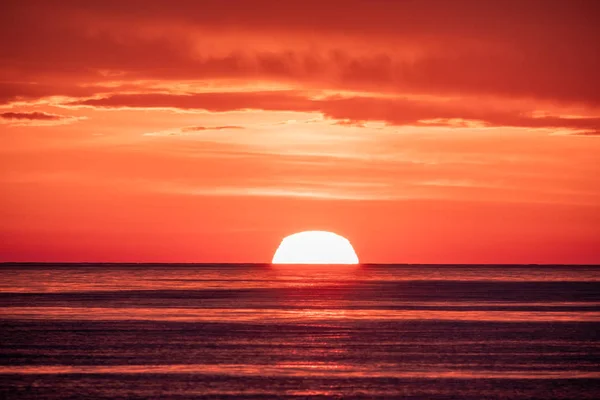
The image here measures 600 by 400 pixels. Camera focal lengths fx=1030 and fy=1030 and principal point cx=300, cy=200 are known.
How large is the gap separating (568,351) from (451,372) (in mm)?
9863

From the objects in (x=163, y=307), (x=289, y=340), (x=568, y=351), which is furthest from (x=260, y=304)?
(x=568, y=351)

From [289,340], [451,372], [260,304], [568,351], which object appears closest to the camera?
[451,372]

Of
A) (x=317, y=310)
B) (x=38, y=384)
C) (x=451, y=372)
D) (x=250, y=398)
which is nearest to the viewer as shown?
(x=250, y=398)

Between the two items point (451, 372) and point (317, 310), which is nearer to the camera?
point (451, 372)

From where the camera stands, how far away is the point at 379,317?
69.1 metres

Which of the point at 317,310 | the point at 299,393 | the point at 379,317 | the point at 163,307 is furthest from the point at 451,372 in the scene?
the point at 163,307

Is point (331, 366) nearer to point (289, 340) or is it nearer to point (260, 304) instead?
point (289, 340)

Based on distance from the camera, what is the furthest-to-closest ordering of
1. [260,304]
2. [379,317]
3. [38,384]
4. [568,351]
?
[260,304] < [379,317] < [568,351] < [38,384]

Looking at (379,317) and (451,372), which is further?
(379,317)

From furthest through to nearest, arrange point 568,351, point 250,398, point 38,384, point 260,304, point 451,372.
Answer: point 260,304
point 568,351
point 451,372
point 38,384
point 250,398

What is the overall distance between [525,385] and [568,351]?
11.5 meters

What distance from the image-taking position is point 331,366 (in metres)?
40.4

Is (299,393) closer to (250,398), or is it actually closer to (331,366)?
(250,398)

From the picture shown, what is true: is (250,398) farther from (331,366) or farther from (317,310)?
(317,310)
